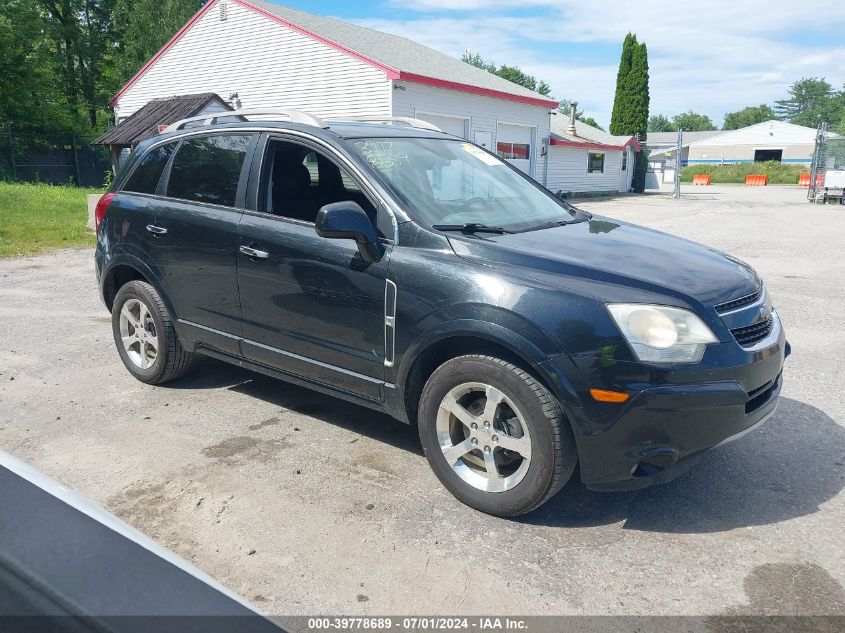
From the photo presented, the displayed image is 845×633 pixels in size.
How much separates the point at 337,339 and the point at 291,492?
33.4 inches

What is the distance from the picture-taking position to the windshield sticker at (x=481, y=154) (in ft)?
15.5

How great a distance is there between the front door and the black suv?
0.04 ft

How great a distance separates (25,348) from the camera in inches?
A: 241

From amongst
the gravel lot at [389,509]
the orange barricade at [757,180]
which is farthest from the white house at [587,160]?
the gravel lot at [389,509]

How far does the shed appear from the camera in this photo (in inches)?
762

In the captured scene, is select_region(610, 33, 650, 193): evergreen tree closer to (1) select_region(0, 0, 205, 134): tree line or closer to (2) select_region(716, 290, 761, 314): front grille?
(1) select_region(0, 0, 205, 134): tree line

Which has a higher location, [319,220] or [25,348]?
[319,220]

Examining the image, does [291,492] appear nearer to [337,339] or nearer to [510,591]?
[337,339]

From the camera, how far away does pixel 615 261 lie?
3.36m

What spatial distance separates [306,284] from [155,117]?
1942 cm

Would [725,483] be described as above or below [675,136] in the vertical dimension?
below

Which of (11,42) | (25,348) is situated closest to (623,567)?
(25,348)

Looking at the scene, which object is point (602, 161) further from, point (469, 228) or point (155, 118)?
point (469, 228)

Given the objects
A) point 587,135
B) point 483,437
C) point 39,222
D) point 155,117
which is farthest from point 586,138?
point 483,437
